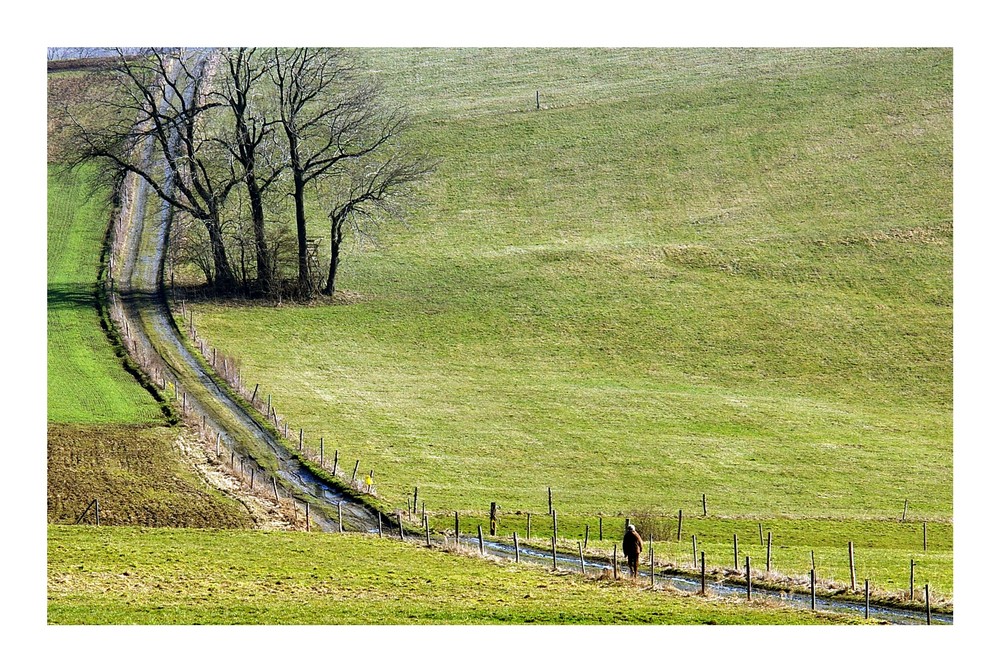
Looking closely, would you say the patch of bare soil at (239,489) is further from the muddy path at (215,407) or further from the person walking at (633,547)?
the person walking at (633,547)

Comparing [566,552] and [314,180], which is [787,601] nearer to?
[566,552]

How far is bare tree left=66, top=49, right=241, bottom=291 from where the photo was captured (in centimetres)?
5781

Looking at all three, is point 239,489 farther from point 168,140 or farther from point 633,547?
point 168,140

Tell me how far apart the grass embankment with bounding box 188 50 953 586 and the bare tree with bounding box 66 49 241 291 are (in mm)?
5165

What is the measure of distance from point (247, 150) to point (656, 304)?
20.4 metres

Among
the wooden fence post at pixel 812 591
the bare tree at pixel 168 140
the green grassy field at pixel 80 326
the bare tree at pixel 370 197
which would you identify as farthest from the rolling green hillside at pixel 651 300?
the wooden fence post at pixel 812 591

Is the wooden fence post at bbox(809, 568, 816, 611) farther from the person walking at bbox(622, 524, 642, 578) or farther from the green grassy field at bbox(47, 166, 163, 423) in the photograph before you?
the green grassy field at bbox(47, 166, 163, 423)

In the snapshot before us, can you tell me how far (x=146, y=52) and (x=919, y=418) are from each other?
38.1 metres

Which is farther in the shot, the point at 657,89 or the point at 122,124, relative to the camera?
the point at 657,89

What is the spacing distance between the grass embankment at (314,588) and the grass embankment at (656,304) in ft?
22.1

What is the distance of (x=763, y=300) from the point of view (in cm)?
5903

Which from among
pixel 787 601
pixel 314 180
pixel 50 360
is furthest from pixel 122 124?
pixel 787 601

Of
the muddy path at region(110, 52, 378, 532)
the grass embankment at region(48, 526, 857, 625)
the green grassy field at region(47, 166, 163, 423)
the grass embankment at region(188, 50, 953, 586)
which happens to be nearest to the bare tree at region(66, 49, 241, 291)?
the muddy path at region(110, 52, 378, 532)

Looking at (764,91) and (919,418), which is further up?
(764,91)
